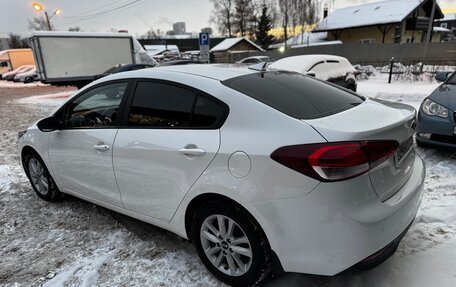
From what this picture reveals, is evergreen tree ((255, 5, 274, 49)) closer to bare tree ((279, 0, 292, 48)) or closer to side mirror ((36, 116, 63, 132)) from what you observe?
bare tree ((279, 0, 292, 48))

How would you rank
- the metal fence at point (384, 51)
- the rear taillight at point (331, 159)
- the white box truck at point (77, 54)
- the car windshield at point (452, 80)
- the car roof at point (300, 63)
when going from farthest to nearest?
the metal fence at point (384, 51)
the white box truck at point (77, 54)
the car roof at point (300, 63)
the car windshield at point (452, 80)
the rear taillight at point (331, 159)

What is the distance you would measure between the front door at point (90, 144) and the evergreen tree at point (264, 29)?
53509 mm

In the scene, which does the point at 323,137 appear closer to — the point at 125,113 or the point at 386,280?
the point at 386,280

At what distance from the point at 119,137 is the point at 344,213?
194cm

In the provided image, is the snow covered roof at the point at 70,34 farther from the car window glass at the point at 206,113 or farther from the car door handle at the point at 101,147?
the car window glass at the point at 206,113

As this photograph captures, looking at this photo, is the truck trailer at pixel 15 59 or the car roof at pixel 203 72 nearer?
the car roof at pixel 203 72

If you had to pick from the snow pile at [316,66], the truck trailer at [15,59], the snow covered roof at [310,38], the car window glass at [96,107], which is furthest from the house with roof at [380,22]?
the car window glass at [96,107]

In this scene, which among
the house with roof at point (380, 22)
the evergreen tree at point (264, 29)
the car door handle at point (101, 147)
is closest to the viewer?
the car door handle at point (101, 147)

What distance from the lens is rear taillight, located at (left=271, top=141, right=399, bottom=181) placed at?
1.90 metres

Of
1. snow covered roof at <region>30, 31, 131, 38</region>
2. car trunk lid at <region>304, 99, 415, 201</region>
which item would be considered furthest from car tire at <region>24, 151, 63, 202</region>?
→ snow covered roof at <region>30, 31, 131, 38</region>

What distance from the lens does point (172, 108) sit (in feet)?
8.73

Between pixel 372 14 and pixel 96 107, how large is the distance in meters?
37.9

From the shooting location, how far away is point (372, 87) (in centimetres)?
1270

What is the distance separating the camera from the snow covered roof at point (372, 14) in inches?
1266
